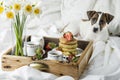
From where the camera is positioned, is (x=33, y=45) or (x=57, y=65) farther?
(x=33, y=45)

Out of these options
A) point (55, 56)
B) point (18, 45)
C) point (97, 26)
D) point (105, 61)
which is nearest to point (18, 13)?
point (18, 45)

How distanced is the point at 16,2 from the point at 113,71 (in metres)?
0.68

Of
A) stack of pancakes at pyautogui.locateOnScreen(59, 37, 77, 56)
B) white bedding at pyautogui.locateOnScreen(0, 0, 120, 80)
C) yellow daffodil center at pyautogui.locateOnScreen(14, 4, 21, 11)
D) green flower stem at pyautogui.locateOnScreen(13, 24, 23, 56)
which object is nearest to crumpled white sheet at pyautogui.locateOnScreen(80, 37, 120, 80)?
white bedding at pyautogui.locateOnScreen(0, 0, 120, 80)

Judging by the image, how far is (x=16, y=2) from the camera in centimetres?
141

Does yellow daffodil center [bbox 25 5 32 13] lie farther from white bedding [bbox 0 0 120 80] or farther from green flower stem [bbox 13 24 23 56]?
white bedding [bbox 0 0 120 80]

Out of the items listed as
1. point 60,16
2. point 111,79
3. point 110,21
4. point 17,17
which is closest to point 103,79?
point 111,79

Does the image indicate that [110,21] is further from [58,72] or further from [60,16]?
[58,72]

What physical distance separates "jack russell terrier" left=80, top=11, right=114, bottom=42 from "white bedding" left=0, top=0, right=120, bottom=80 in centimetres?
7

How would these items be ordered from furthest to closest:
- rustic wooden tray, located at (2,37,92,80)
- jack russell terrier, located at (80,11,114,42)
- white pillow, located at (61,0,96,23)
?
white pillow, located at (61,0,96,23)
jack russell terrier, located at (80,11,114,42)
rustic wooden tray, located at (2,37,92,80)

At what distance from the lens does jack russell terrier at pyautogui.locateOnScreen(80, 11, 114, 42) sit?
1.90m

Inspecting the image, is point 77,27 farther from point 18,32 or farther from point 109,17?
point 18,32

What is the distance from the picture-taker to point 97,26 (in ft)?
6.29

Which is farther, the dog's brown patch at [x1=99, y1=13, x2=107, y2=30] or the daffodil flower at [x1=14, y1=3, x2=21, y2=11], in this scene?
the dog's brown patch at [x1=99, y1=13, x2=107, y2=30]

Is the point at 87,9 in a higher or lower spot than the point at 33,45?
higher
